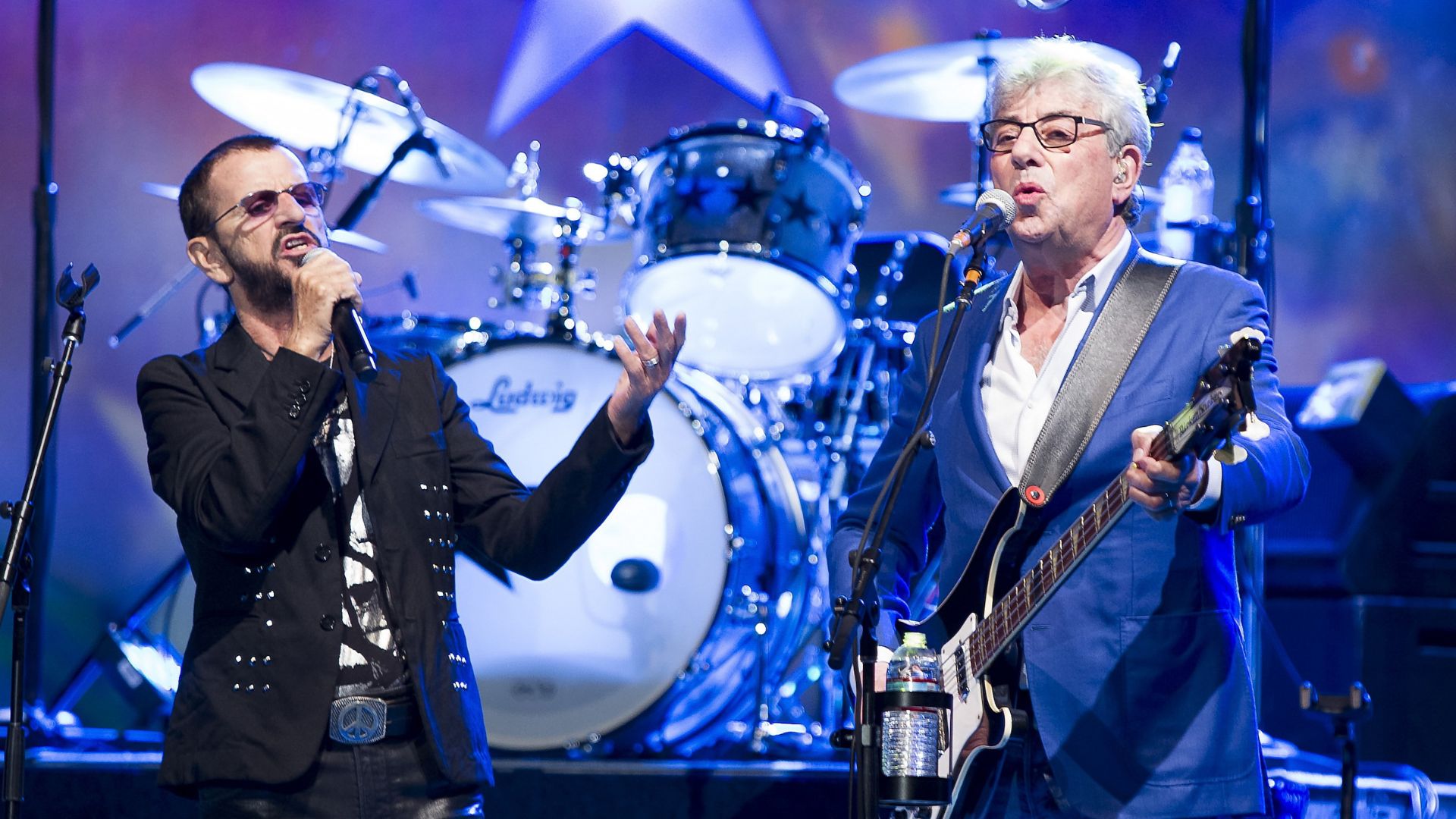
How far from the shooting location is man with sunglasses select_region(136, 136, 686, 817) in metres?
2.25

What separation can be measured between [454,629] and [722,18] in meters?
4.81

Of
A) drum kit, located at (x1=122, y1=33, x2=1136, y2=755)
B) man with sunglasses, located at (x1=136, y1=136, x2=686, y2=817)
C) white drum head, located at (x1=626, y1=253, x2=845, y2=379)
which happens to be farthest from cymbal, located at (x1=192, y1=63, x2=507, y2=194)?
man with sunglasses, located at (x1=136, y1=136, x2=686, y2=817)

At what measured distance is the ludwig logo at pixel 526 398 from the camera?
4.45 metres

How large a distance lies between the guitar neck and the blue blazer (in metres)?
0.06

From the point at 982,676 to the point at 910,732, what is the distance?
0.56ft

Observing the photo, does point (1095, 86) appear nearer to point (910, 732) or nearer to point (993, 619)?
point (993, 619)

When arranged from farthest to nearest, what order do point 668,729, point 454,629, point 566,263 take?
point 566,263, point 668,729, point 454,629

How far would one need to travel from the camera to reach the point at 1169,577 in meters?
2.28

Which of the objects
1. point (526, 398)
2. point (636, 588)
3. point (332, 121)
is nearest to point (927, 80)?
point (526, 398)

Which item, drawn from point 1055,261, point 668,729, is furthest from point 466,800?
point 668,729

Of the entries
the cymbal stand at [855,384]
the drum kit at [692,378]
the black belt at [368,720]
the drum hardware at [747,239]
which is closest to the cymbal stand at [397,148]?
the drum kit at [692,378]

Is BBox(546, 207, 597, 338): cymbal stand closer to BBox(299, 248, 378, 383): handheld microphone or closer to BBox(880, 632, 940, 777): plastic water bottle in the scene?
BBox(299, 248, 378, 383): handheld microphone

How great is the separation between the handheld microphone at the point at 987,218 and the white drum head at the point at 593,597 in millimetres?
2039

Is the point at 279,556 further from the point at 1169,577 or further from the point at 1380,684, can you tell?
the point at 1380,684
